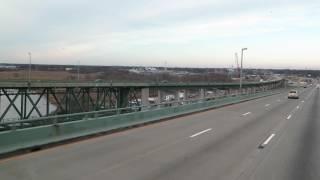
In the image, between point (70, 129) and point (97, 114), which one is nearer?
point (70, 129)

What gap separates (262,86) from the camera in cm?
13325

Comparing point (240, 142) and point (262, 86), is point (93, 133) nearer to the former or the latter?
point (240, 142)

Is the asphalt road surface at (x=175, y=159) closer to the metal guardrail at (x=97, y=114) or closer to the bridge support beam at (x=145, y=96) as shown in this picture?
the metal guardrail at (x=97, y=114)

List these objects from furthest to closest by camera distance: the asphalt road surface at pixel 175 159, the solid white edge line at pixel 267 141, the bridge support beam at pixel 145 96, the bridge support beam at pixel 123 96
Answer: the bridge support beam at pixel 123 96, the bridge support beam at pixel 145 96, the solid white edge line at pixel 267 141, the asphalt road surface at pixel 175 159

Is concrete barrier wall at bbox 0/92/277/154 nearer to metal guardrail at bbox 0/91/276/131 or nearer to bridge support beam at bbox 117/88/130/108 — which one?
metal guardrail at bbox 0/91/276/131

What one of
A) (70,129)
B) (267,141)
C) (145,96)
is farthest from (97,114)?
(145,96)

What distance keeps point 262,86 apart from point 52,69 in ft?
198

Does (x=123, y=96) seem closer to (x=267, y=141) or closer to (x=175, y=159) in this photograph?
(x=267, y=141)

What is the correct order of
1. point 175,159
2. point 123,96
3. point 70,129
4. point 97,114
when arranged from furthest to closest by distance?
1. point 123,96
2. point 97,114
3. point 70,129
4. point 175,159

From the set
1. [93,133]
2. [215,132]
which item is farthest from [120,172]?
[215,132]

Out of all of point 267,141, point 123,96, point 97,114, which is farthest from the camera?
point 123,96

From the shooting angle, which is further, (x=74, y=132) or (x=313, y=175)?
(x=74, y=132)

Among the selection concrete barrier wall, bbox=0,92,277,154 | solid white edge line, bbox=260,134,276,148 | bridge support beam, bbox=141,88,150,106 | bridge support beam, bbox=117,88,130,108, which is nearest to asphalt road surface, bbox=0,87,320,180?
solid white edge line, bbox=260,134,276,148

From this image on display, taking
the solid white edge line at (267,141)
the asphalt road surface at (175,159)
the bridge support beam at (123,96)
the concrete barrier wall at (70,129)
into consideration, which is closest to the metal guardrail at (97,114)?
the concrete barrier wall at (70,129)
